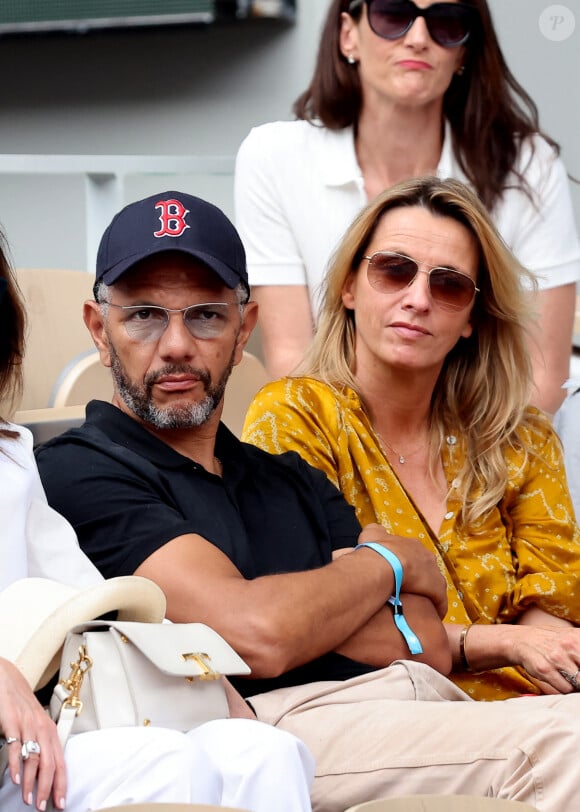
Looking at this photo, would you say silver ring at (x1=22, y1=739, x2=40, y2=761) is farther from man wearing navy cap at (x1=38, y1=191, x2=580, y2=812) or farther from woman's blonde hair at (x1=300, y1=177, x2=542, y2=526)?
woman's blonde hair at (x1=300, y1=177, x2=542, y2=526)

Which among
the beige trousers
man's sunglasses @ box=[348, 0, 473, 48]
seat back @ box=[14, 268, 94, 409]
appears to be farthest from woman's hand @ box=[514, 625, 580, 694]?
man's sunglasses @ box=[348, 0, 473, 48]

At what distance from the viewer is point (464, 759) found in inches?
85.0

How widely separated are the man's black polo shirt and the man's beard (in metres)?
0.03

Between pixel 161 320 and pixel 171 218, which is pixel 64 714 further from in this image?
pixel 171 218

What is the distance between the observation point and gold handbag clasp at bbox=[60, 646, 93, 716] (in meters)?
1.77

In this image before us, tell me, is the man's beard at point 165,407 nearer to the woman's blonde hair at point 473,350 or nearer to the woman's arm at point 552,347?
the woman's blonde hair at point 473,350

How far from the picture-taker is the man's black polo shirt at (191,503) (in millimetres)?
2295

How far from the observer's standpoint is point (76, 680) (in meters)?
1.78

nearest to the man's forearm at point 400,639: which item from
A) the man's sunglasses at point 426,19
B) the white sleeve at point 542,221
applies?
the white sleeve at point 542,221

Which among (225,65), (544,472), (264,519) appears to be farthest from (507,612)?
(225,65)

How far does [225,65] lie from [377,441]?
6.71m

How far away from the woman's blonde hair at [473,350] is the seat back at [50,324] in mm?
806

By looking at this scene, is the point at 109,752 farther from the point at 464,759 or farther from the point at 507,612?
the point at 507,612

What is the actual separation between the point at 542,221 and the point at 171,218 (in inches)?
60.8
